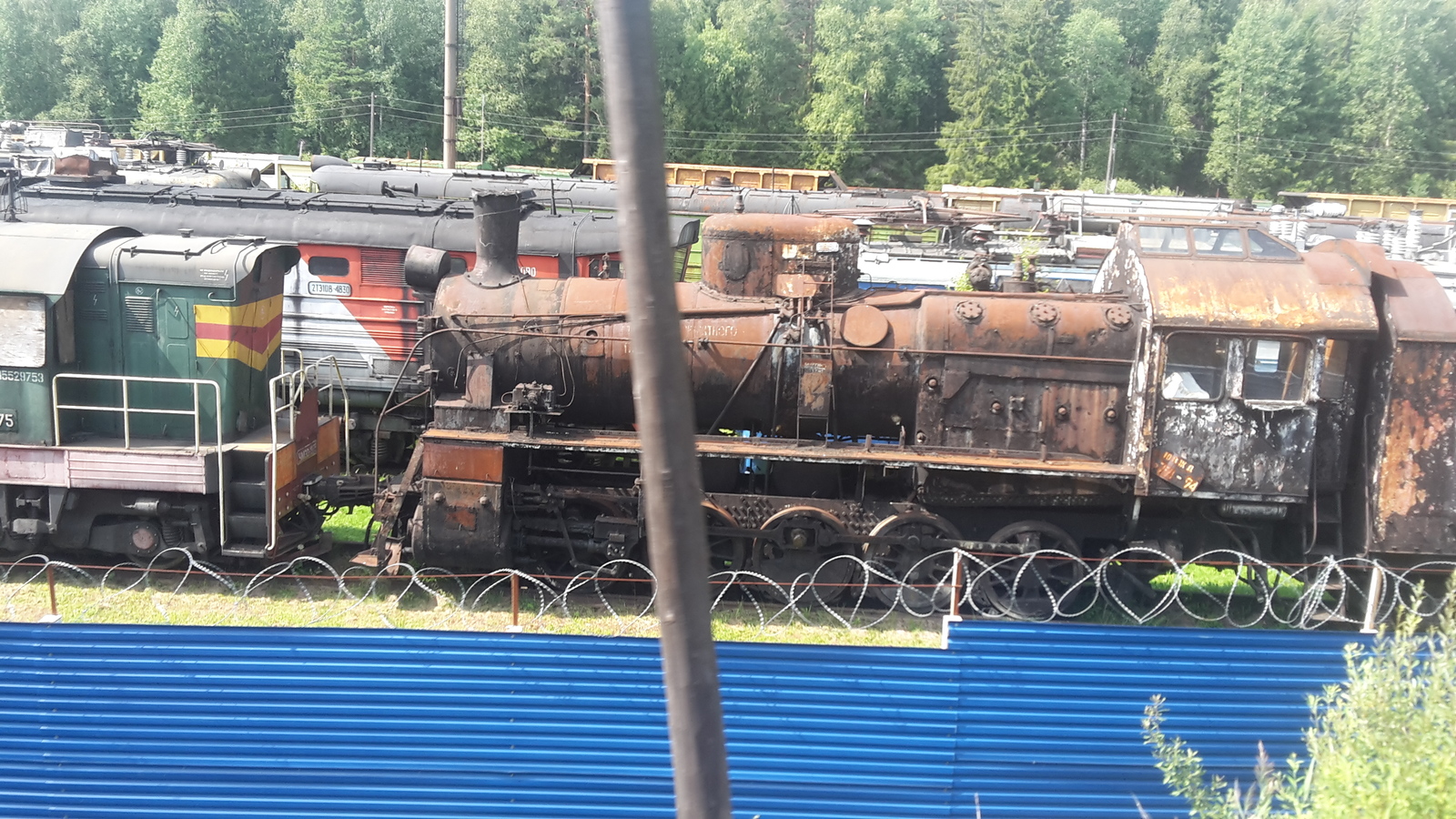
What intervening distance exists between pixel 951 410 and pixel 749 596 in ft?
8.49

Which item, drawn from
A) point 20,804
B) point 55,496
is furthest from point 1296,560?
point 55,496

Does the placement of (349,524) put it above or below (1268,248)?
below

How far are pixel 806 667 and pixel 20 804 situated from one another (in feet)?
17.5

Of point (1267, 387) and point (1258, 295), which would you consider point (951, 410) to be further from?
point (1258, 295)

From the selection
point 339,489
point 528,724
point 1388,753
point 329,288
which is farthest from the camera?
point 329,288

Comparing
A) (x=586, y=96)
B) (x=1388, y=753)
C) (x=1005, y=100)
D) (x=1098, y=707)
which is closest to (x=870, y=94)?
(x=1005, y=100)

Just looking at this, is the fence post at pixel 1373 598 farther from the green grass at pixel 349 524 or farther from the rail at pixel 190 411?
the rail at pixel 190 411

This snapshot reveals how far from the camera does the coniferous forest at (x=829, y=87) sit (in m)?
54.8

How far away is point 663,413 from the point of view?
311 cm

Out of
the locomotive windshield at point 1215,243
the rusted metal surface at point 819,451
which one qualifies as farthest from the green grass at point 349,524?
the locomotive windshield at point 1215,243

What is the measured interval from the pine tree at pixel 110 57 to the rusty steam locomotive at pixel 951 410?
60.0m

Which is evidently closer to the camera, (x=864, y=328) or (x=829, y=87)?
(x=864, y=328)

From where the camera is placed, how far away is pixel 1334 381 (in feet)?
30.7

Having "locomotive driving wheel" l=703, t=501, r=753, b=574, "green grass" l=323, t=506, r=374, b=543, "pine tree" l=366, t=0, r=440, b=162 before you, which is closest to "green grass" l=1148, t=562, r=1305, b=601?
"locomotive driving wheel" l=703, t=501, r=753, b=574
